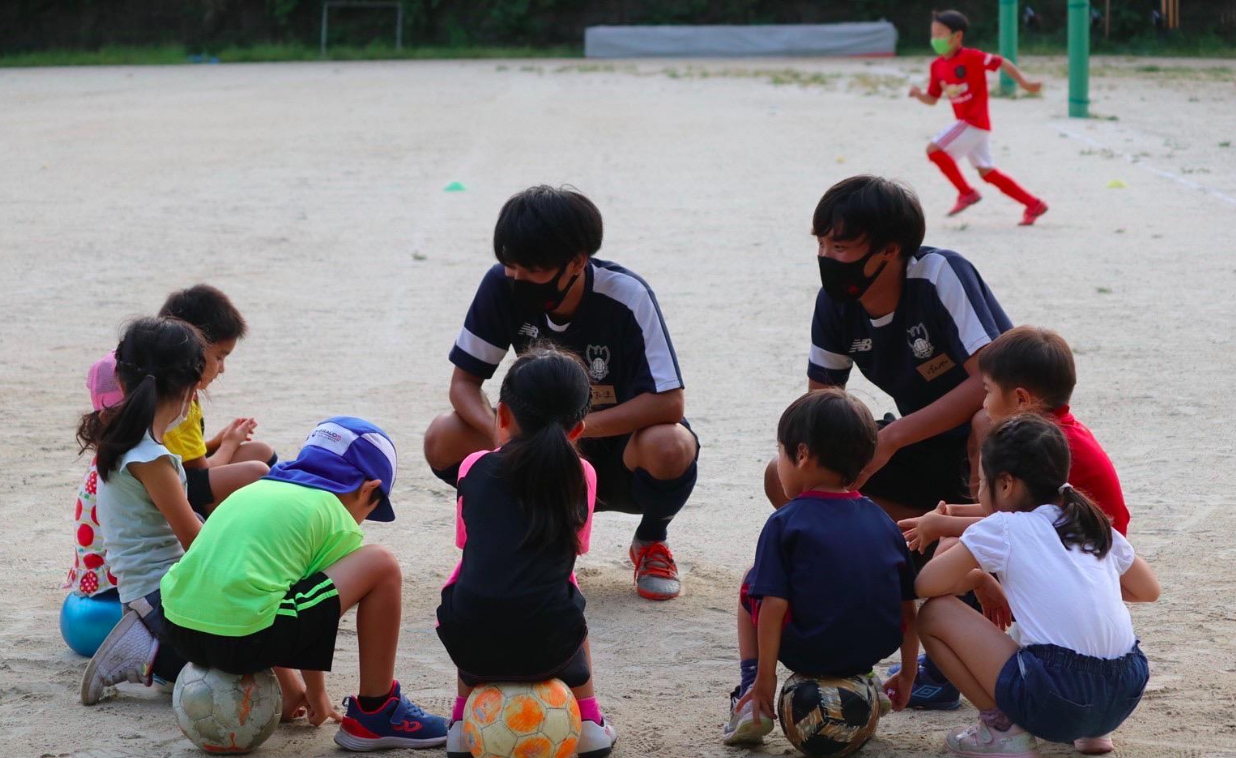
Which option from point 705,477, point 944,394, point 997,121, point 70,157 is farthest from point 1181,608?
point 997,121

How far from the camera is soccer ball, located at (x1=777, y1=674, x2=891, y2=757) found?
3.17 metres

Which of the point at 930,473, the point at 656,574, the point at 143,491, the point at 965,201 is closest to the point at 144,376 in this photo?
the point at 143,491

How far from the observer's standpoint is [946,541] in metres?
3.44

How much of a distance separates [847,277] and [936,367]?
1.26 ft

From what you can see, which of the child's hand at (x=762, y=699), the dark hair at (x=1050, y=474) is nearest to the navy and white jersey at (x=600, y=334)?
the child's hand at (x=762, y=699)

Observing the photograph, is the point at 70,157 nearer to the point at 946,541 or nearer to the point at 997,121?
the point at 997,121

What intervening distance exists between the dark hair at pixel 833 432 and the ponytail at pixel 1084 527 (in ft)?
1.50

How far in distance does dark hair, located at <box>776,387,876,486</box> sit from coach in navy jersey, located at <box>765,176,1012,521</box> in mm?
514

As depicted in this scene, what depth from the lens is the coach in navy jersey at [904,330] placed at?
4031mm

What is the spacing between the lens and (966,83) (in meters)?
12.7

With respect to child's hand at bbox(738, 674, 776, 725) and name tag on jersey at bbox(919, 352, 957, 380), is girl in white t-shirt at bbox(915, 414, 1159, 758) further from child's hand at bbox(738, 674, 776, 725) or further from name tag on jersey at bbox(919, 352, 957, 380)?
name tag on jersey at bbox(919, 352, 957, 380)

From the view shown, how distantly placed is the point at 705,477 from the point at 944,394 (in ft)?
5.35

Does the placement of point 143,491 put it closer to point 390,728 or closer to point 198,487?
point 198,487

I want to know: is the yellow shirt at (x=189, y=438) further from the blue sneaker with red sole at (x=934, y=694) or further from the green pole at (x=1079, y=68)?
the green pole at (x=1079, y=68)
